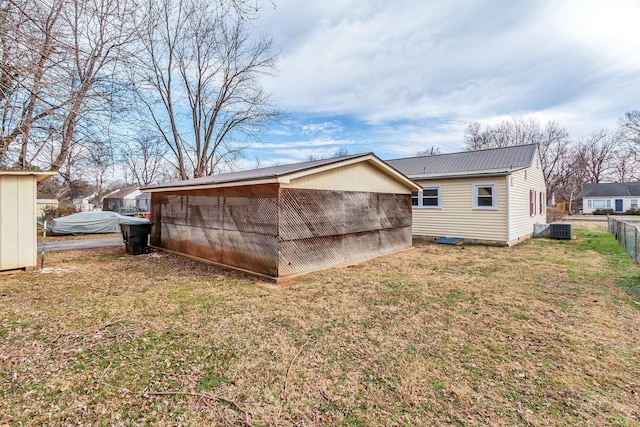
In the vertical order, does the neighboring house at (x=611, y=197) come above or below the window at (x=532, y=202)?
above

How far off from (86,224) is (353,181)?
13806mm

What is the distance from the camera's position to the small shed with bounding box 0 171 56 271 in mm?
6043

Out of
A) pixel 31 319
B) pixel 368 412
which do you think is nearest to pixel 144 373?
pixel 368 412

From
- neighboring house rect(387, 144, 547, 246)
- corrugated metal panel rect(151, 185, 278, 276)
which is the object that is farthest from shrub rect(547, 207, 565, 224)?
corrugated metal panel rect(151, 185, 278, 276)

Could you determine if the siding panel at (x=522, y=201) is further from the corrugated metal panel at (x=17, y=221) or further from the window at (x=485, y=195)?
the corrugated metal panel at (x=17, y=221)

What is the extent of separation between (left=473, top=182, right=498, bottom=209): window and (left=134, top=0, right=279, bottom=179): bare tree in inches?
537

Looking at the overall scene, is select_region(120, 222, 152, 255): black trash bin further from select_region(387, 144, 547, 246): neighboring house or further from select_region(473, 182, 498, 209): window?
select_region(473, 182, 498, 209): window

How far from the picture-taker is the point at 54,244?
11141 millimetres

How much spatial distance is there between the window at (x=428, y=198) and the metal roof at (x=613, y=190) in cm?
3489

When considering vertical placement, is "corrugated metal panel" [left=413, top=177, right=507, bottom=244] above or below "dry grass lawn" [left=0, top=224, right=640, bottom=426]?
above

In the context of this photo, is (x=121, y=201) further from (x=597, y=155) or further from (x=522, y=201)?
(x=597, y=155)

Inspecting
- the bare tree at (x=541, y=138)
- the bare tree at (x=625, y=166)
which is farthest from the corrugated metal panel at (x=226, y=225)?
the bare tree at (x=625, y=166)

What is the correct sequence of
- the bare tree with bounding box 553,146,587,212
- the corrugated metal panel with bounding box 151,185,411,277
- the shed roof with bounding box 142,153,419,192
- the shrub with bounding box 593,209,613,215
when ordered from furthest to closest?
the bare tree with bounding box 553,146,587,212
the shrub with bounding box 593,209,613,215
the corrugated metal panel with bounding box 151,185,411,277
the shed roof with bounding box 142,153,419,192

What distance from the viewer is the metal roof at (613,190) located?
32.4 metres
